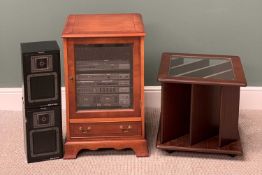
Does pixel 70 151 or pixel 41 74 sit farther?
pixel 70 151

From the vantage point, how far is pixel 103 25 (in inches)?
87.8

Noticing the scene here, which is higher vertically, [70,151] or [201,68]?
[201,68]

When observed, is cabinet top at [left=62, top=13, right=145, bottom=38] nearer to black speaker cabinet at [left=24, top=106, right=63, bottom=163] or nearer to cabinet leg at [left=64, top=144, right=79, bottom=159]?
black speaker cabinet at [left=24, top=106, right=63, bottom=163]

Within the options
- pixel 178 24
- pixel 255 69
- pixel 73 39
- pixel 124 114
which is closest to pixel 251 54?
pixel 255 69

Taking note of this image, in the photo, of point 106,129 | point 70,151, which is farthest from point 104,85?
point 70,151

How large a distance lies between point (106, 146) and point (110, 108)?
0.16 meters

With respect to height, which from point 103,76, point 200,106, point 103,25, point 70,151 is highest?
point 103,25

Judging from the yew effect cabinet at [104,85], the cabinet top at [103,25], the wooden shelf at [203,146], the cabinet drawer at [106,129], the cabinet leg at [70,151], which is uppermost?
the cabinet top at [103,25]

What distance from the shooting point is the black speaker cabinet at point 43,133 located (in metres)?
2.18

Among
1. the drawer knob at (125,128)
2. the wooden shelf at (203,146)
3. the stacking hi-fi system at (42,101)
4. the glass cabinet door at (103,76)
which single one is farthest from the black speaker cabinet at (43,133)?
the wooden shelf at (203,146)

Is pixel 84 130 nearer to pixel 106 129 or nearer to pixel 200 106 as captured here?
pixel 106 129

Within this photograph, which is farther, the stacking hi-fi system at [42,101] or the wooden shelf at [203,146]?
the wooden shelf at [203,146]

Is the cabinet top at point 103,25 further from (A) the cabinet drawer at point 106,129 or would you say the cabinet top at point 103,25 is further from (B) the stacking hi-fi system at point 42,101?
(A) the cabinet drawer at point 106,129

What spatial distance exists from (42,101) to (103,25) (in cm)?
40
